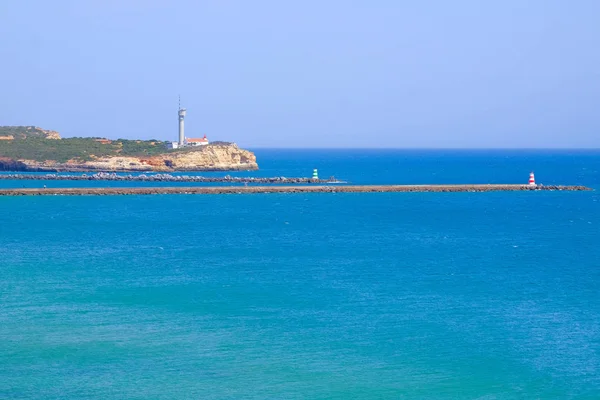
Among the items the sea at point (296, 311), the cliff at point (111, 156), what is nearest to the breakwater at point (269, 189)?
the sea at point (296, 311)

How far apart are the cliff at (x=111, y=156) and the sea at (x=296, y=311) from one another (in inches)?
2081

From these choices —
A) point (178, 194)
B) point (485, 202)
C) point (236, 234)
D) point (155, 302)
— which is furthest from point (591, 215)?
point (155, 302)

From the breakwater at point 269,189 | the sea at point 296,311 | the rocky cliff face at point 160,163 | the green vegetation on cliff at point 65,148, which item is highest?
the green vegetation on cliff at point 65,148

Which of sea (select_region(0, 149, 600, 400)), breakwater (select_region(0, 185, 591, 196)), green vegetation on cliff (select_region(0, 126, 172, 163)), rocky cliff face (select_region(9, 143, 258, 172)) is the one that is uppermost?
green vegetation on cliff (select_region(0, 126, 172, 163))

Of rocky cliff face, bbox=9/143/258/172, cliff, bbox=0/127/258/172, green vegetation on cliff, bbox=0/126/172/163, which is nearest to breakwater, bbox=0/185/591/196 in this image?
rocky cliff face, bbox=9/143/258/172

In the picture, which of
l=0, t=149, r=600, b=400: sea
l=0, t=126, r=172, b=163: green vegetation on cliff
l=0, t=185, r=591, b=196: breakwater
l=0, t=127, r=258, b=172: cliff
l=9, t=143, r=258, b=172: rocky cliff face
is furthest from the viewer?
l=0, t=126, r=172, b=163: green vegetation on cliff

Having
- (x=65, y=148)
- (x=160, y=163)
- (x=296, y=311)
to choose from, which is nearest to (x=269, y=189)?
(x=160, y=163)

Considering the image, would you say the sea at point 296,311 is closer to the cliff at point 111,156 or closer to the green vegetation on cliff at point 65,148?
the cliff at point 111,156

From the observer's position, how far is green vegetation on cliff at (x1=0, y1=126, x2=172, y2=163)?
340ft

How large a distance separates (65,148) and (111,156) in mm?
8127

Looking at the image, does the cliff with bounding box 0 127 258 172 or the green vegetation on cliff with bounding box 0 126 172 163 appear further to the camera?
the green vegetation on cliff with bounding box 0 126 172 163

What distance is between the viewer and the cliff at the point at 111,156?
10094cm

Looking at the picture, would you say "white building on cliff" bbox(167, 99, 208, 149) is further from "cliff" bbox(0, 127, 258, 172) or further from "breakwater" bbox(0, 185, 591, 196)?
"breakwater" bbox(0, 185, 591, 196)

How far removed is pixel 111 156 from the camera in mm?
104000
